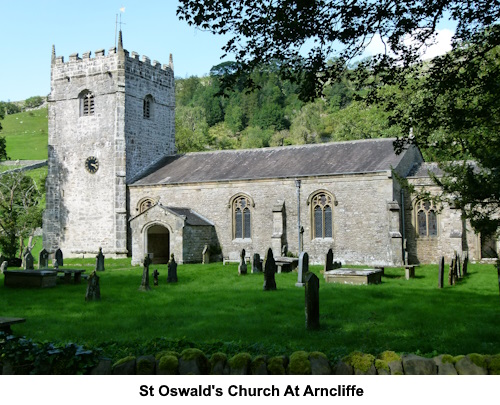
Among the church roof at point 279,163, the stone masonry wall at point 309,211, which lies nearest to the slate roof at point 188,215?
the stone masonry wall at point 309,211

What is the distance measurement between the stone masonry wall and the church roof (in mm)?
523

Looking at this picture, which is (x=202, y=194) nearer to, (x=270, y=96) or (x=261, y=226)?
(x=261, y=226)

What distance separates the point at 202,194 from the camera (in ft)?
96.5

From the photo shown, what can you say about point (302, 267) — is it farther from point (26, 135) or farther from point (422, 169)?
→ point (26, 135)

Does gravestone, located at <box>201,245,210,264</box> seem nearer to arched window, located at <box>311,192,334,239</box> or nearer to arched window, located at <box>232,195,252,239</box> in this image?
arched window, located at <box>232,195,252,239</box>

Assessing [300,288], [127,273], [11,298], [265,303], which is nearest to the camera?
[265,303]

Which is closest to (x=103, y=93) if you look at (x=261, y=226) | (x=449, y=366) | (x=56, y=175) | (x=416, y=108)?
(x=56, y=175)

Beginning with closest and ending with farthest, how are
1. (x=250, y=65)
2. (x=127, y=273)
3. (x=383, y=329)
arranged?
1. (x=250, y=65)
2. (x=383, y=329)
3. (x=127, y=273)

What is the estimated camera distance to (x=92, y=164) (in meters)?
32.3

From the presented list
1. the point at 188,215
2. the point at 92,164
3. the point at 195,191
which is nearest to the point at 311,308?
the point at 188,215

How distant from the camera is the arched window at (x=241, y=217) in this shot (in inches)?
1121

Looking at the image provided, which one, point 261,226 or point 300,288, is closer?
point 300,288

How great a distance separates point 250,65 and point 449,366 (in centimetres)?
520

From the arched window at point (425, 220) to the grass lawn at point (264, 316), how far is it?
8.07m
